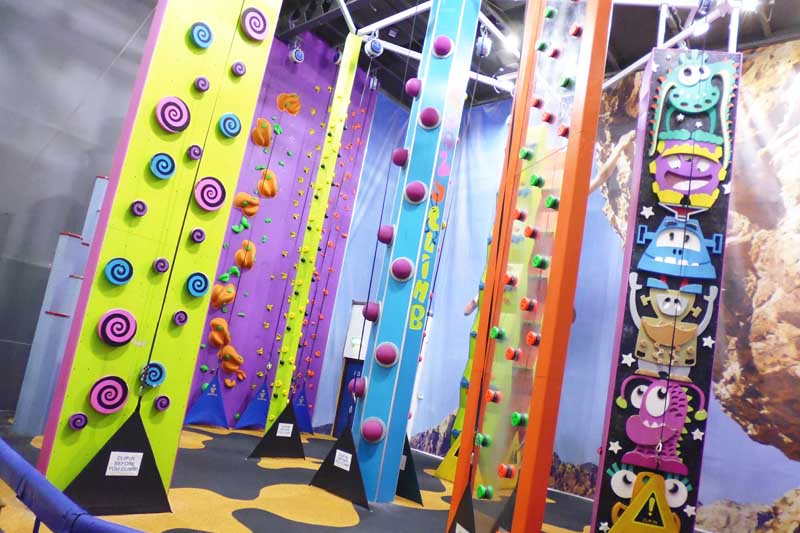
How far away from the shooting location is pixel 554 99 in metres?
2.40

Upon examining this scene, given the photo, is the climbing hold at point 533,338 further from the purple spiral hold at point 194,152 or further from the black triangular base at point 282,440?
the black triangular base at point 282,440

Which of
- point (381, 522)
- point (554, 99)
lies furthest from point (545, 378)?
point (381, 522)

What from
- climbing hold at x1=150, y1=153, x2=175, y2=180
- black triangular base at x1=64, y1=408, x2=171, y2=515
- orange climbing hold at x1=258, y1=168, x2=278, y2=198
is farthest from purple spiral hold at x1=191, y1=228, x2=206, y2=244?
orange climbing hold at x1=258, y1=168, x2=278, y2=198

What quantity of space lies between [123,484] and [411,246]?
216 centimetres

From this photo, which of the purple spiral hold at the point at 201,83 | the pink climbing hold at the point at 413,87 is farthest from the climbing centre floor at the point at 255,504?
the pink climbing hold at the point at 413,87

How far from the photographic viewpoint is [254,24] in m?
2.94

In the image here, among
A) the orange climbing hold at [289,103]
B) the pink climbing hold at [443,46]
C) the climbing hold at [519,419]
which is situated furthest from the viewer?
the orange climbing hold at [289,103]

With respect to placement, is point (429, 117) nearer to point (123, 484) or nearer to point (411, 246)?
point (411, 246)

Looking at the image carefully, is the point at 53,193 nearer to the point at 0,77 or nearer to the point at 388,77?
the point at 0,77

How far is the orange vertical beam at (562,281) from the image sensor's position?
5.97 ft

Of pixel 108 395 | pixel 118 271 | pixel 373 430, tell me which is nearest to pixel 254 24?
pixel 118 271

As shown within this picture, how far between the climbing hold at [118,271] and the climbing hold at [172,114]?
64cm

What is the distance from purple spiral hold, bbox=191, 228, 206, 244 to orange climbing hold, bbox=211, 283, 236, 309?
3.03m

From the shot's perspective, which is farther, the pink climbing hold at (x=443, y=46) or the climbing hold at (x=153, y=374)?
the pink climbing hold at (x=443, y=46)
